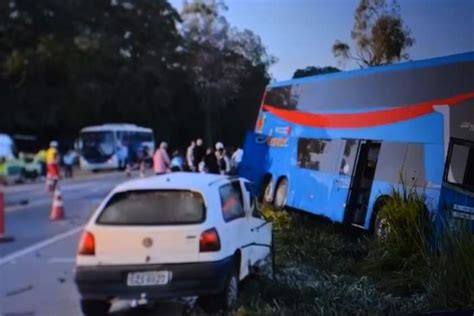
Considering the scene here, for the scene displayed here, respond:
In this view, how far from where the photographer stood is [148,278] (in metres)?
3.58

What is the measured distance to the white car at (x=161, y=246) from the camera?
3494mm

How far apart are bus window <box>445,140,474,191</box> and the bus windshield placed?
1.78 meters

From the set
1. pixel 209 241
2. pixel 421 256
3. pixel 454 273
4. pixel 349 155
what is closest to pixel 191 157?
pixel 209 241

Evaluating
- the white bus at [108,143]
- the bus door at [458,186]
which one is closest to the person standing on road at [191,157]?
the white bus at [108,143]

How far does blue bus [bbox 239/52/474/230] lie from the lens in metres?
3.57

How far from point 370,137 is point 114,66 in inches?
56.5

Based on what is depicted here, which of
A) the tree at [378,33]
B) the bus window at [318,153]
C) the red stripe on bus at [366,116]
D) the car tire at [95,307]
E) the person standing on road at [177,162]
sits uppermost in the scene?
the tree at [378,33]

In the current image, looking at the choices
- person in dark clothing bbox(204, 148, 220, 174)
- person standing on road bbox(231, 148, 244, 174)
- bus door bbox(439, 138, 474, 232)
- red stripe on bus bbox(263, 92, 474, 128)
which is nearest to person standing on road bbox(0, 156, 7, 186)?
person in dark clothing bbox(204, 148, 220, 174)

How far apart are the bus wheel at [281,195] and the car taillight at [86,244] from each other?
1193 millimetres

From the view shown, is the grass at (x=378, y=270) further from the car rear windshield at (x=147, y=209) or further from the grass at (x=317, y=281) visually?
the car rear windshield at (x=147, y=209)

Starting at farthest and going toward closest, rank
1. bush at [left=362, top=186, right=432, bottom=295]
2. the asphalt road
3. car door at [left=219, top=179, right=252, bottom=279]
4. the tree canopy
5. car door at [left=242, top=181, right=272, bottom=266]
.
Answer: car door at [left=242, top=181, right=272, bottom=266], car door at [left=219, top=179, right=252, bottom=279], bush at [left=362, top=186, right=432, bottom=295], the asphalt road, the tree canopy

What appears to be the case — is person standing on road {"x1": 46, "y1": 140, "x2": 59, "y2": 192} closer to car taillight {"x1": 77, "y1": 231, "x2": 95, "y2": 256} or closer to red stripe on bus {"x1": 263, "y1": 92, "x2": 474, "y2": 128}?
car taillight {"x1": 77, "y1": 231, "x2": 95, "y2": 256}

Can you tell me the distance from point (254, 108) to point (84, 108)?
3.83 ft

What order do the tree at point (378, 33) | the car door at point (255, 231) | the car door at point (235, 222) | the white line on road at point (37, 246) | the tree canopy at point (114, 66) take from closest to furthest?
1. the tree canopy at point (114, 66)
2. the white line on road at point (37, 246)
3. the tree at point (378, 33)
4. the car door at point (235, 222)
5. the car door at point (255, 231)
